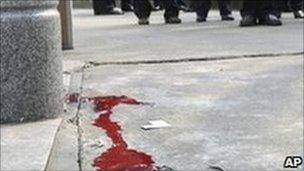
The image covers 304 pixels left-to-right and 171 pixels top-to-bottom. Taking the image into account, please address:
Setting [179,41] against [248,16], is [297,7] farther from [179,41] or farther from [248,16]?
[179,41]

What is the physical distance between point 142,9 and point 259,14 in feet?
6.31

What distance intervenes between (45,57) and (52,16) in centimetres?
23

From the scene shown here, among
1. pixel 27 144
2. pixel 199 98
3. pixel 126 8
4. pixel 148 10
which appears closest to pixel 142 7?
pixel 148 10

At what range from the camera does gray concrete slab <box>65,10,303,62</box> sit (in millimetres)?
7008

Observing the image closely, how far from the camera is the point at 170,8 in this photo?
37.1 feet

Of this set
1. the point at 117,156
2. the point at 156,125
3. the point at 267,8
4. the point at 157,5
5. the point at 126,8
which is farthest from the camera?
the point at 126,8

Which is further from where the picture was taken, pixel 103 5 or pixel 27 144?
pixel 103 5

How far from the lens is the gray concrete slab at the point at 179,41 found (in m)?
7.01

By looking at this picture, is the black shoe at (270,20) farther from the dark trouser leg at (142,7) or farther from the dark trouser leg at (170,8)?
the dark trouser leg at (142,7)

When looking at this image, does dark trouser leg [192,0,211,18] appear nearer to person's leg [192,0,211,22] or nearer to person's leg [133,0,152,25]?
person's leg [192,0,211,22]

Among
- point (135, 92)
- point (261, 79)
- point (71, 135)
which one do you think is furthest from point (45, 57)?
point (261, 79)

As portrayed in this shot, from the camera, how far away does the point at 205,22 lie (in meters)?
11.7

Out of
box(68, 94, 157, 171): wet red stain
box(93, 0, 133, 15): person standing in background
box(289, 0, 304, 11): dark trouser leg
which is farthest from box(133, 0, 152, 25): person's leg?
box(68, 94, 157, 171): wet red stain

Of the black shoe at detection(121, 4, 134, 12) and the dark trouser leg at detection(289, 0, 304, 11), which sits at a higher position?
the dark trouser leg at detection(289, 0, 304, 11)
